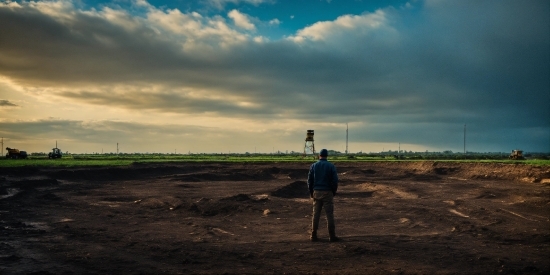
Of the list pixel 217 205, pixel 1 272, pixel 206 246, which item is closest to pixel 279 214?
pixel 217 205

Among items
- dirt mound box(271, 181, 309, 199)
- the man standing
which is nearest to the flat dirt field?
the man standing

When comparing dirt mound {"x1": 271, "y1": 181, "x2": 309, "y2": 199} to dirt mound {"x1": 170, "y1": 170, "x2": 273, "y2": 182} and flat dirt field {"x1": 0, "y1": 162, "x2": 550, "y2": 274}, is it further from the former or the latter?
dirt mound {"x1": 170, "y1": 170, "x2": 273, "y2": 182}

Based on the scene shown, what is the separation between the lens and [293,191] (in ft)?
99.2

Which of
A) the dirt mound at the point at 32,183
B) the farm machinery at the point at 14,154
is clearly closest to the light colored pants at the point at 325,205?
the dirt mound at the point at 32,183

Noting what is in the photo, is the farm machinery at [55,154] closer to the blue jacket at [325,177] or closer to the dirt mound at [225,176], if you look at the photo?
the dirt mound at [225,176]

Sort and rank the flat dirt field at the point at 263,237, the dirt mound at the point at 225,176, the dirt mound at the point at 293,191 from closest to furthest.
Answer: the flat dirt field at the point at 263,237, the dirt mound at the point at 293,191, the dirt mound at the point at 225,176

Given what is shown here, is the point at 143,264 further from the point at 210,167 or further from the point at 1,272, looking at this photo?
the point at 210,167

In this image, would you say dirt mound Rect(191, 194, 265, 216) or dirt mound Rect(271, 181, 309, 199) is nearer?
dirt mound Rect(191, 194, 265, 216)

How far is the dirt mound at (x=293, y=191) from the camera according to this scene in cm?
2827

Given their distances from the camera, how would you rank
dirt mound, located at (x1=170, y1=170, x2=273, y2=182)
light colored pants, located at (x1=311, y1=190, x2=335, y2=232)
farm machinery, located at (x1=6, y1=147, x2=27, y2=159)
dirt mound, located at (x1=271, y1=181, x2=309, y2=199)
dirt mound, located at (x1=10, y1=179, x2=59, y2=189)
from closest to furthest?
light colored pants, located at (x1=311, y1=190, x2=335, y2=232), dirt mound, located at (x1=271, y1=181, x2=309, y2=199), dirt mound, located at (x1=10, y1=179, x2=59, y2=189), dirt mound, located at (x1=170, y1=170, x2=273, y2=182), farm machinery, located at (x1=6, y1=147, x2=27, y2=159)

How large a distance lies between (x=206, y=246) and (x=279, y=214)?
24.0 feet

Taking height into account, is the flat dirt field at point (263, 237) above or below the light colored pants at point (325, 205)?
below

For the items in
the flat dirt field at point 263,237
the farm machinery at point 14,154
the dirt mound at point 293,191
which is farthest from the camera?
the farm machinery at point 14,154

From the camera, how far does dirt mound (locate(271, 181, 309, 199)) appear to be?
28.3 meters
